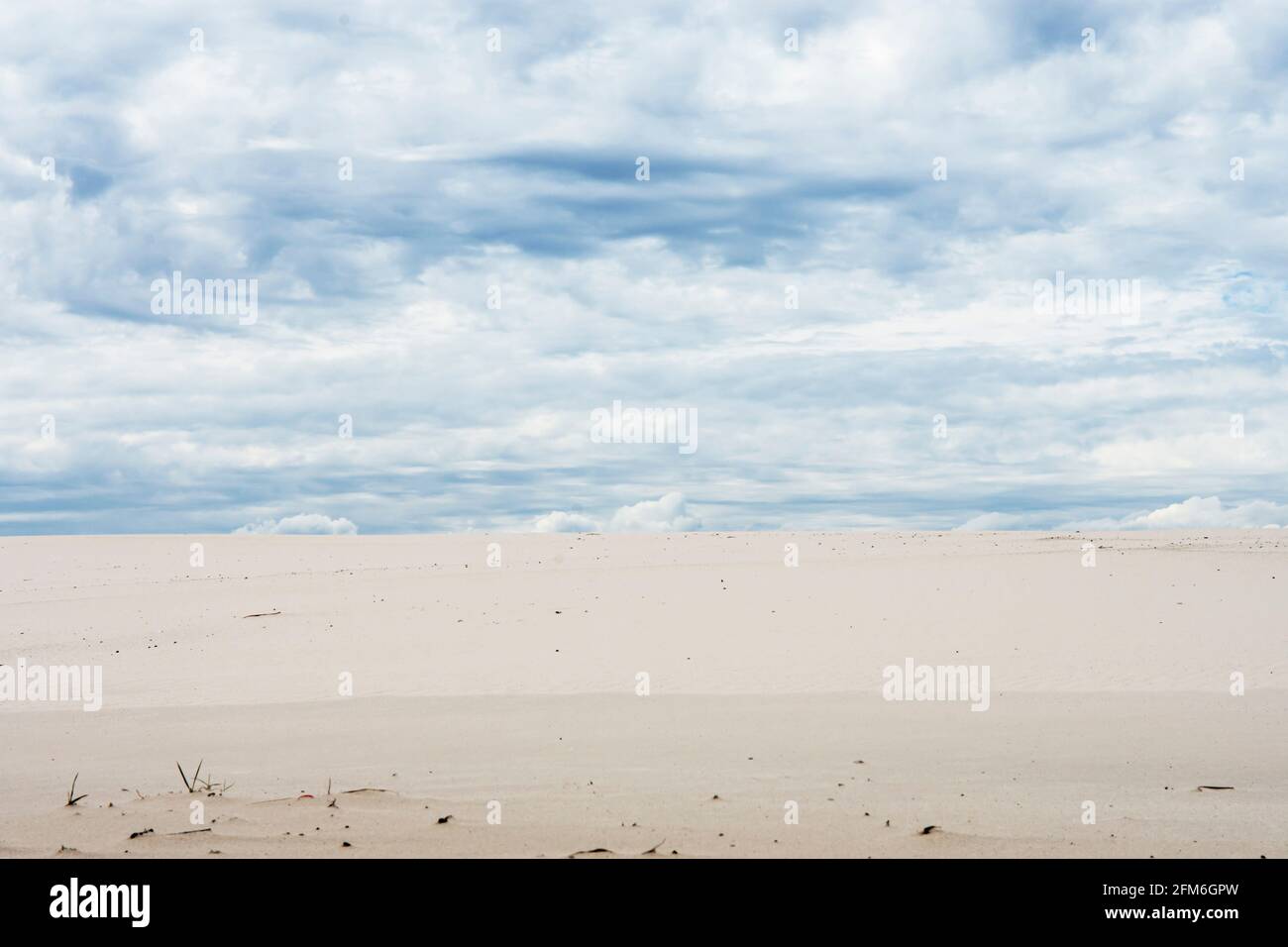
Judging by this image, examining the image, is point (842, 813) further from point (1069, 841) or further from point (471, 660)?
point (471, 660)

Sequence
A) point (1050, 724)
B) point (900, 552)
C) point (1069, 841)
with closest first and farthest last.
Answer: point (1069, 841)
point (1050, 724)
point (900, 552)

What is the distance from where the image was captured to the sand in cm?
834

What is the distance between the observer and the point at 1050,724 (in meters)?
12.6

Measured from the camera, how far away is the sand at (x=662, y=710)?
834cm

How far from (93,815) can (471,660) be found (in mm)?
9204

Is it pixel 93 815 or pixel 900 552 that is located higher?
pixel 900 552

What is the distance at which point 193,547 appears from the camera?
119 ft

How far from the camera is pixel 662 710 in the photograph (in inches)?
542

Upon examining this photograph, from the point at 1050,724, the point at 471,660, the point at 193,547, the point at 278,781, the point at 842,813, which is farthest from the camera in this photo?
the point at 193,547
